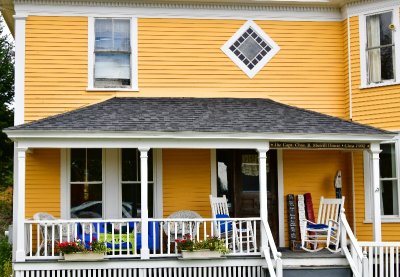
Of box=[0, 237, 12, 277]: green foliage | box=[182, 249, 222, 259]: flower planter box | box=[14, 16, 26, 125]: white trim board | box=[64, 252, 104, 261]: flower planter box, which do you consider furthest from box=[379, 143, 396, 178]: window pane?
box=[0, 237, 12, 277]: green foliage

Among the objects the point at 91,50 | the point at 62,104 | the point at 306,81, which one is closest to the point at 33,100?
the point at 62,104

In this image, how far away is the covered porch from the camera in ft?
39.1

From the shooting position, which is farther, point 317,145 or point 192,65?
point 192,65

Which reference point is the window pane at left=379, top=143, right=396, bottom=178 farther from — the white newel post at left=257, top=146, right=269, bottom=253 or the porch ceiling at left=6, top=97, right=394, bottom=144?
the white newel post at left=257, top=146, right=269, bottom=253

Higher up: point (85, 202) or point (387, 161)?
point (387, 161)

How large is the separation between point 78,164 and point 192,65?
130 inches

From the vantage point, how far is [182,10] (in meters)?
14.6

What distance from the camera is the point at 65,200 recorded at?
1365 centimetres

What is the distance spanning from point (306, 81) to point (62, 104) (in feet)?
17.9

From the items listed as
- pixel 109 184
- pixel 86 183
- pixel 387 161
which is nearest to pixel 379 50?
pixel 387 161

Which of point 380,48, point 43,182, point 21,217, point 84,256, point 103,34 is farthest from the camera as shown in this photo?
point 103,34

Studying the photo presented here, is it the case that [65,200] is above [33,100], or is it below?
below

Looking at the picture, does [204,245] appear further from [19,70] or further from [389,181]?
[19,70]

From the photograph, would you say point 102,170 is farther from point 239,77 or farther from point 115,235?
point 239,77
